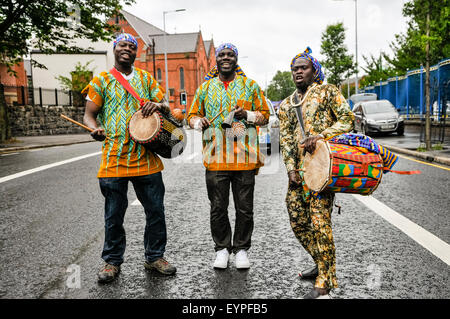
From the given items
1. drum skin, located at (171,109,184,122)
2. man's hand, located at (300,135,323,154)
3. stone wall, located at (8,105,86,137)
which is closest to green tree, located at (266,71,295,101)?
stone wall, located at (8,105,86,137)

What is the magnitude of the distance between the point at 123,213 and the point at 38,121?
24433mm

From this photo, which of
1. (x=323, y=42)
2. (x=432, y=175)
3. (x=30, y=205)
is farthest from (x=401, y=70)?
(x=30, y=205)

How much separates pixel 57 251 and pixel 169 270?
140cm

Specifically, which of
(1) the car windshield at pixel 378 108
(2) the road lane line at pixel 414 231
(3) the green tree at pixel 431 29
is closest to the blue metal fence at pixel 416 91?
(1) the car windshield at pixel 378 108

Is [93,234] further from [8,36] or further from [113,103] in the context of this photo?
[8,36]

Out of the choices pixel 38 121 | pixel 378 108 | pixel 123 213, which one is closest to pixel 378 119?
pixel 378 108

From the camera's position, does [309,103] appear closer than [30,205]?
Yes

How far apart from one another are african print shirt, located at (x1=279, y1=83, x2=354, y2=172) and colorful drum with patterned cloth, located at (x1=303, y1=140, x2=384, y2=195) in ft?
0.73

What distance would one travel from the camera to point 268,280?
11.6 feet

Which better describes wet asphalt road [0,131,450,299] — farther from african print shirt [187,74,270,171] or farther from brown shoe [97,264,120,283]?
african print shirt [187,74,270,171]

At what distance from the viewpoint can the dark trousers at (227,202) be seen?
12.7ft

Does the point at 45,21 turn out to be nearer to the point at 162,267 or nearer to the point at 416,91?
the point at 162,267

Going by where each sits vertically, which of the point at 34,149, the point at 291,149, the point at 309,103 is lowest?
the point at 34,149

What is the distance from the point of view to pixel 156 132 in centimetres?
355
